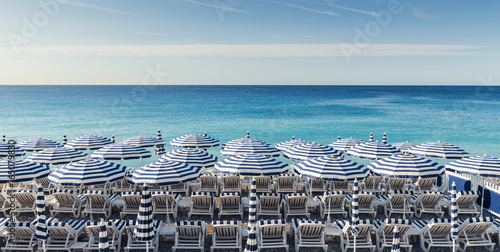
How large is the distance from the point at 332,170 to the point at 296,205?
144 centimetres

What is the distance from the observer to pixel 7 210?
943 cm

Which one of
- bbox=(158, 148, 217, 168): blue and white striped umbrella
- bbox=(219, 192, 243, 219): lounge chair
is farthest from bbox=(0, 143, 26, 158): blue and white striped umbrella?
bbox=(219, 192, 243, 219): lounge chair

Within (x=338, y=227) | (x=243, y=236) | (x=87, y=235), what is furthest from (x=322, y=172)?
(x=87, y=235)

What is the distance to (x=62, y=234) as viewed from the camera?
24.0 ft

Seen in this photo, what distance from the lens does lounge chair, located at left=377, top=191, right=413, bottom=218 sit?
30.1 ft

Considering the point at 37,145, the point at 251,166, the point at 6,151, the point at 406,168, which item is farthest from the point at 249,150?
the point at 6,151

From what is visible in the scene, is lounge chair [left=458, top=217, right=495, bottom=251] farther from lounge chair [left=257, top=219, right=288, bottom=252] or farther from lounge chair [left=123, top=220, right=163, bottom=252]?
lounge chair [left=123, top=220, right=163, bottom=252]

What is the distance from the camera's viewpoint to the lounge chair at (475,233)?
736 cm

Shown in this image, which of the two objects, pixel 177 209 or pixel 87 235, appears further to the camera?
pixel 177 209

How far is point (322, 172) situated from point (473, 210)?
431cm

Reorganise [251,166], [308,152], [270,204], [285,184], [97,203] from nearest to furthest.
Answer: [270,204] < [97,203] < [251,166] < [285,184] < [308,152]

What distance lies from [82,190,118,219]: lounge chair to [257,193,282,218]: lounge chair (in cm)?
407

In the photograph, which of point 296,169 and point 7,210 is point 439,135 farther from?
point 7,210

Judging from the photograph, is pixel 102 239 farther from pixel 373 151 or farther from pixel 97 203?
pixel 373 151
